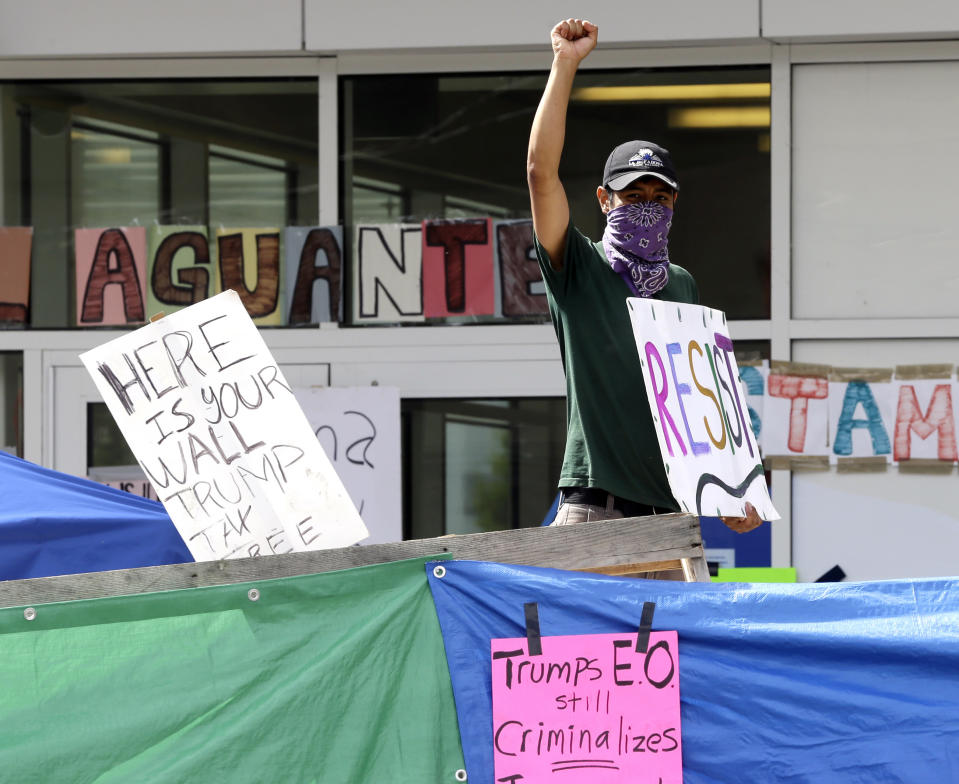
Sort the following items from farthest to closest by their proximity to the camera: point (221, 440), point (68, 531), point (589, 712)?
point (68, 531)
point (221, 440)
point (589, 712)

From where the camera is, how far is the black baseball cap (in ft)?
10.00

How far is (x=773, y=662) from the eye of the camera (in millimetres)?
2457

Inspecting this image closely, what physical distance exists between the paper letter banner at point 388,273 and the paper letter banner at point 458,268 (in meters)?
0.04

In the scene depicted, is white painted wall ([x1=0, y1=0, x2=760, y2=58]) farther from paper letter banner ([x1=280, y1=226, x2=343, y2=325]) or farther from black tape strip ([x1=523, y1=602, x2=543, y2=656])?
black tape strip ([x1=523, y1=602, x2=543, y2=656])

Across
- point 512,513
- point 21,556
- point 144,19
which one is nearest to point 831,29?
point 512,513

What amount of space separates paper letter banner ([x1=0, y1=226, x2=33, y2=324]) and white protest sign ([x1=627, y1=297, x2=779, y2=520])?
400 cm

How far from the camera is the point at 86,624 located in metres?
2.47

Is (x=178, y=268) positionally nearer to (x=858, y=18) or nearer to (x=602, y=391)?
(x=858, y=18)

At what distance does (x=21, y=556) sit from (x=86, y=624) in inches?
39.5

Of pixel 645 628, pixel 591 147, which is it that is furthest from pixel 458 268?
pixel 645 628

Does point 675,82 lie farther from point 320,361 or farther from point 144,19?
point 144,19

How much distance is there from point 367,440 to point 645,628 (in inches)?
136

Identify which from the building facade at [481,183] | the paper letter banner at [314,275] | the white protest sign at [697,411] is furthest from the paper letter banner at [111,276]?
the white protest sign at [697,411]

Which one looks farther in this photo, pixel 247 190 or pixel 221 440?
pixel 247 190
